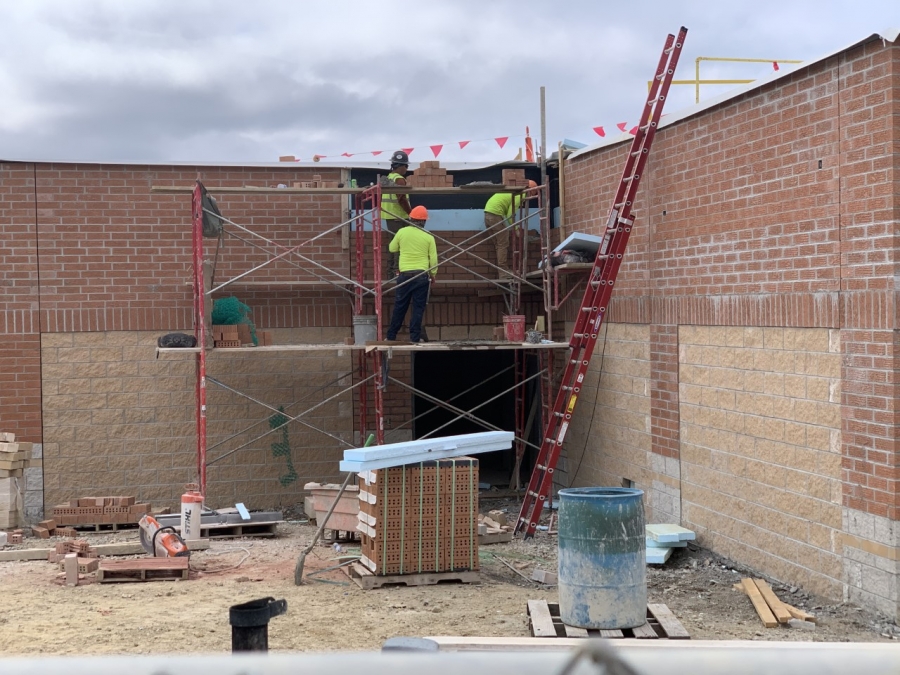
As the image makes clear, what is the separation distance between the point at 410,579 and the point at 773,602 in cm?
304

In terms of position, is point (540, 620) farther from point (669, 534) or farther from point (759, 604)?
point (669, 534)

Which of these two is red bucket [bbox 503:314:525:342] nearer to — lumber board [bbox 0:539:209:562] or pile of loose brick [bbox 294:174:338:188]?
pile of loose brick [bbox 294:174:338:188]

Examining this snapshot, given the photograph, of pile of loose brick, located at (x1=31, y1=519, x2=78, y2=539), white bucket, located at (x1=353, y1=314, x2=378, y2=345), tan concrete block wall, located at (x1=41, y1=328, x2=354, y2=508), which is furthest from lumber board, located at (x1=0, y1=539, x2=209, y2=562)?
white bucket, located at (x1=353, y1=314, x2=378, y2=345)

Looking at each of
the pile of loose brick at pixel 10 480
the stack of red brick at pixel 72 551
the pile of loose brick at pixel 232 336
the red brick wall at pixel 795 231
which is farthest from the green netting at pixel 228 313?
the red brick wall at pixel 795 231

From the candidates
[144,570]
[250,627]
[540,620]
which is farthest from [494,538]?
[250,627]

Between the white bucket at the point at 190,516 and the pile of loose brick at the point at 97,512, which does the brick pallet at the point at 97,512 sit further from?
the white bucket at the point at 190,516

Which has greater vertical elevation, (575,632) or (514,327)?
(514,327)

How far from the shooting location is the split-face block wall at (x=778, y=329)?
756 centimetres

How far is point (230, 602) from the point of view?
8.47 meters

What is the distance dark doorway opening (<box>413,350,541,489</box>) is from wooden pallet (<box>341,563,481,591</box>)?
6.24 metres

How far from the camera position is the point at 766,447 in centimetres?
901

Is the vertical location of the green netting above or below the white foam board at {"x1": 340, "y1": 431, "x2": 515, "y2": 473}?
above

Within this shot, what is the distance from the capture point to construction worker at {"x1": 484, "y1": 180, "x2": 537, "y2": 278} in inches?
541

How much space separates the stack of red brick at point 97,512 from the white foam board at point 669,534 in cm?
615
